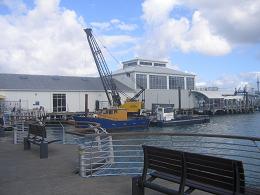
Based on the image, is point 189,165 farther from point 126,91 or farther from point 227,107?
Answer: point 227,107

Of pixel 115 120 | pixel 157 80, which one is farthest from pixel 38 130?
pixel 157 80

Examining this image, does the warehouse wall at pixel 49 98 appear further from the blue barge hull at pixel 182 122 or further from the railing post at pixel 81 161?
the railing post at pixel 81 161

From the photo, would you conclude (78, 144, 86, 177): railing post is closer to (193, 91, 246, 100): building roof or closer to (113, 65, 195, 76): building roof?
(113, 65, 195, 76): building roof

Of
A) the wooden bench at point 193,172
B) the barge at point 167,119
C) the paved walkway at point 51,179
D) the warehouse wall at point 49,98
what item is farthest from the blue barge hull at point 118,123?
the wooden bench at point 193,172

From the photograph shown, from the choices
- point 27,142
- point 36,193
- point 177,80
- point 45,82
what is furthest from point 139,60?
point 36,193

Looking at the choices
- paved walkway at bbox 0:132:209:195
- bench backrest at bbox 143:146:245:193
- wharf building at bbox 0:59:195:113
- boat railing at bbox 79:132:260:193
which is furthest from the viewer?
wharf building at bbox 0:59:195:113

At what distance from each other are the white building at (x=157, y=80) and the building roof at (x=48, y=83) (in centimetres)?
426

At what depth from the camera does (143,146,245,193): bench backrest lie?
538 cm

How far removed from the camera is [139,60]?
84500 millimetres

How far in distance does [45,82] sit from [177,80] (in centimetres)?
3129

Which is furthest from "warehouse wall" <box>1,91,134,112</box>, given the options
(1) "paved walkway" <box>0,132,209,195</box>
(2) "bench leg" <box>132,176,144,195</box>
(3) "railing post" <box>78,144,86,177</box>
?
(2) "bench leg" <box>132,176,144,195</box>

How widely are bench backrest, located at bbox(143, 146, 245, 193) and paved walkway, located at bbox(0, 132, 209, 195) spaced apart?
86 cm

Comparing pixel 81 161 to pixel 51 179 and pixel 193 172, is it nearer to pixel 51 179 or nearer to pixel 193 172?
pixel 51 179

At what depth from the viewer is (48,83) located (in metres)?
65.9
